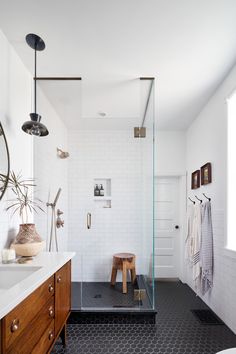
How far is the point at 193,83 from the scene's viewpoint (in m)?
3.00

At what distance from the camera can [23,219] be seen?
263cm

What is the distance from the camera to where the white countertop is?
3.93 feet

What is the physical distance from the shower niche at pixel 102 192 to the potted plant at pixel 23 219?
137 cm

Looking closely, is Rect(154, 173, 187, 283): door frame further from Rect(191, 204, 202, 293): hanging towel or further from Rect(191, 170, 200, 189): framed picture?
Rect(191, 204, 202, 293): hanging towel

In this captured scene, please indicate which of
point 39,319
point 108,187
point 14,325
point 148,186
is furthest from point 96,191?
point 14,325

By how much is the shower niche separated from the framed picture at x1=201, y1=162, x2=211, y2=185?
1376 millimetres

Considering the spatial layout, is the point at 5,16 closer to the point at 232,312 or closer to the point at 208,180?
the point at 208,180

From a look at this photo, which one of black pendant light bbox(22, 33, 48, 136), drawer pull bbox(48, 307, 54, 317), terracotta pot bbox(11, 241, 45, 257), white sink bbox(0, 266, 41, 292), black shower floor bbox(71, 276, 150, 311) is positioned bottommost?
black shower floor bbox(71, 276, 150, 311)

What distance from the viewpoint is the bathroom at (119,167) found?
2.47 m

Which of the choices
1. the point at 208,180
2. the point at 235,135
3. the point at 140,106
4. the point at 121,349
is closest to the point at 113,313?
the point at 121,349

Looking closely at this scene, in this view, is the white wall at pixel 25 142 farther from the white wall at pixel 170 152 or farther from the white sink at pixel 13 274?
the white wall at pixel 170 152

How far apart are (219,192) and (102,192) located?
178 centimetres

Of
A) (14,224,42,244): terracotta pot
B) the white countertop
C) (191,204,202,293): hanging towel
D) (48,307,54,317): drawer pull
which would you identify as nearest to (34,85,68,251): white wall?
(14,224,42,244): terracotta pot

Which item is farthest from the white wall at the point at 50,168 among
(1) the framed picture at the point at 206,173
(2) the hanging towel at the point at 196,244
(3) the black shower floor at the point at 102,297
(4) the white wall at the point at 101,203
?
(1) the framed picture at the point at 206,173
